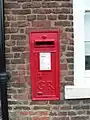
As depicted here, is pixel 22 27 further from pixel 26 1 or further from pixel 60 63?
pixel 60 63

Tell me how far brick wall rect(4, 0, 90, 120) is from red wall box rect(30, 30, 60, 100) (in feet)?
0.26

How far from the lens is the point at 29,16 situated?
5.44 meters

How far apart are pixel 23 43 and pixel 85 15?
109cm

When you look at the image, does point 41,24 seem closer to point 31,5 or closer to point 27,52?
point 31,5

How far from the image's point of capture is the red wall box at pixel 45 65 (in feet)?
17.8

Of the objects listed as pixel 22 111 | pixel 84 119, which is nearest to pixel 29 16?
pixel 22 111

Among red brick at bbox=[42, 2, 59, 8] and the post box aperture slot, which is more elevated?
red brick at bbox=[42, 2, 59, 8]

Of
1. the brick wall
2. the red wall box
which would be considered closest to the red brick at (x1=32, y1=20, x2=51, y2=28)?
the brick wall

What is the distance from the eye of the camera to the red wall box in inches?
214

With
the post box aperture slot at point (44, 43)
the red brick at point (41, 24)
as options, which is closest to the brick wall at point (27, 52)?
the red brick at point (41, 24)

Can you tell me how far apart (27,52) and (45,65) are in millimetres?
352

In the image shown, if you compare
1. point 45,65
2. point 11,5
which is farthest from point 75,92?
point 11,5

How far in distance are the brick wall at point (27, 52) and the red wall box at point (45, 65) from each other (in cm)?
8

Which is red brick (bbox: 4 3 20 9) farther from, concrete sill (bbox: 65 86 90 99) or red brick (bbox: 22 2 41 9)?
concrete sill (bbox: 65 86 90 99)
